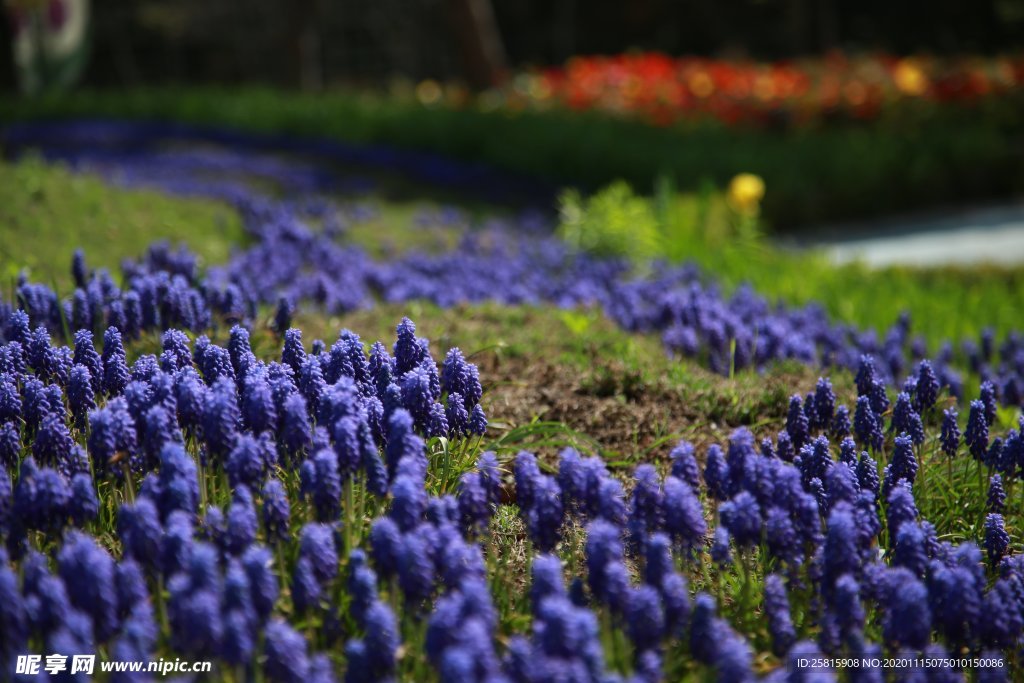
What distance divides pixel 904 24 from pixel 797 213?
47.4 feet

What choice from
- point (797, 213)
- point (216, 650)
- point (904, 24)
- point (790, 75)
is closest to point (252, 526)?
point (216, 650)

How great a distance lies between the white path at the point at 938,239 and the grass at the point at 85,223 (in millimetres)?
5010

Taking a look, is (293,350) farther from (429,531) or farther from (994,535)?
(994,535)

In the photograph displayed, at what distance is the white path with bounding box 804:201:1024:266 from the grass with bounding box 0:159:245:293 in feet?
16.4

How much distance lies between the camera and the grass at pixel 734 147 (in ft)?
35.0

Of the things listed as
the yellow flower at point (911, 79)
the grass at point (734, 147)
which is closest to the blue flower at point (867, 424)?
the grass at point (734, 147)

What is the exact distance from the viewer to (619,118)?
42.2 feet

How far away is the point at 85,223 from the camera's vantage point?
6406 mm

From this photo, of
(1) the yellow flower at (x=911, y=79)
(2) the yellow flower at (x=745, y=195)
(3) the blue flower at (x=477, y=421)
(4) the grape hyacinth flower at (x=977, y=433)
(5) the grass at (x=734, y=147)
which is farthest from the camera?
(1) the yellow flower at (x=911, y=79)

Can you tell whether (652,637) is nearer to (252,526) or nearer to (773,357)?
(252,526)

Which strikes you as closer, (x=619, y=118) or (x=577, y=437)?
(x=577, y=437)

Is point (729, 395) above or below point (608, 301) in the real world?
below

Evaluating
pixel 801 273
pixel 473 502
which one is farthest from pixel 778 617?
pixel 801 273

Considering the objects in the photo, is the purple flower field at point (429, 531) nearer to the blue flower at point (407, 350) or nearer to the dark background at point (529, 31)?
the blue flower at point (407, 350)
